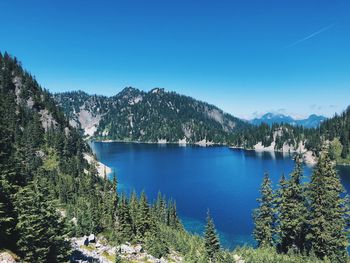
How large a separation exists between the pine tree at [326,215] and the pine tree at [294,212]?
2.03m

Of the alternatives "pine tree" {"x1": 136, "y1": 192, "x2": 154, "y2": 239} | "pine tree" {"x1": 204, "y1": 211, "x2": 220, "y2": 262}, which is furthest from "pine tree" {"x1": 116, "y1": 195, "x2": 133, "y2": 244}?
"pine tree" {"x1": 204, "y1": 211, "x2": 220, "y2": 262}

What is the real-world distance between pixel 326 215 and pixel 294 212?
4701mm

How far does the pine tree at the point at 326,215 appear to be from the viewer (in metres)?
→ 48.9

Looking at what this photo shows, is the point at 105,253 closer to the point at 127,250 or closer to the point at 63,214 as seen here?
the point at 127,250

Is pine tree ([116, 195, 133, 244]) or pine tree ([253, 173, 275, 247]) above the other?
pine tree ([253, 173, 275, 247])

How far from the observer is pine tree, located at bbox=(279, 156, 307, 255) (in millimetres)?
52688

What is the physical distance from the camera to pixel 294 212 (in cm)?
5250

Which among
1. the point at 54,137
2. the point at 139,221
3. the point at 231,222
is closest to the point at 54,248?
the point at 139,221

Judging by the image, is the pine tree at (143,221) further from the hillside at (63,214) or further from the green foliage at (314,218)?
the green foliage at (314,218)

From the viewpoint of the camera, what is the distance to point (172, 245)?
70.9 meters

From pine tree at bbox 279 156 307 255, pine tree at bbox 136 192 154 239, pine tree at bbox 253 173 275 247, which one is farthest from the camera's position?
pine tree at bbox 136 192 154 239

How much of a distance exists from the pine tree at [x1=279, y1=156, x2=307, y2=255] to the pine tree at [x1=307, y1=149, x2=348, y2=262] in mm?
2035

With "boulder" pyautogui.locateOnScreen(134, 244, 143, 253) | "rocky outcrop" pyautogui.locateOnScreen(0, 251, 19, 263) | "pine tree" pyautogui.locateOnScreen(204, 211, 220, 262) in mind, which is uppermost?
"rocky outcrop" pyautogui.locateOnScreen(0, 251, 19, 263)

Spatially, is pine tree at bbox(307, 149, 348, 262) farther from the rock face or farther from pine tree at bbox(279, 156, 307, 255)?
the rock face
